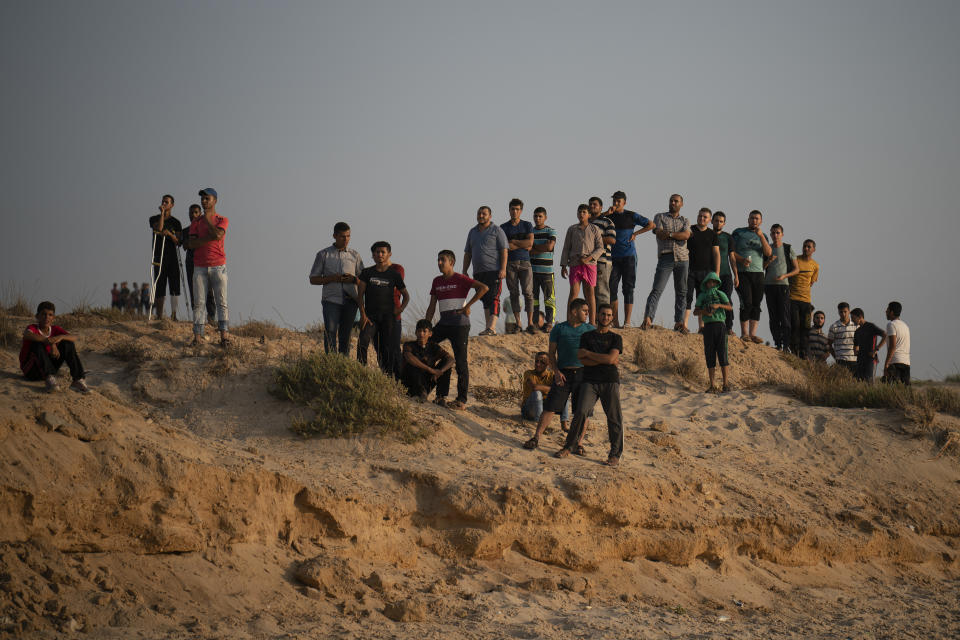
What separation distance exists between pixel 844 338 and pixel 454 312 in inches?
288

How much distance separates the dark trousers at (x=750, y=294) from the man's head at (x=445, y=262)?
5.78 metres

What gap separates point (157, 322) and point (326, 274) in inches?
118

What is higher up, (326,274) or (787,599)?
(326,274)

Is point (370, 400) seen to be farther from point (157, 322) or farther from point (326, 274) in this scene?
point (157, 322)

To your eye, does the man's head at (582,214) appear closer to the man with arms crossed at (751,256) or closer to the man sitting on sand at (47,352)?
the man with arms crossed at (751,256)

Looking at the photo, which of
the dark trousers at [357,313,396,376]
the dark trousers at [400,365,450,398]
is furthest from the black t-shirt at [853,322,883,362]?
the dark trousers at [357,313,396,376]

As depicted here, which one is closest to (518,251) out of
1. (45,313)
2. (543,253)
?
(543,253)

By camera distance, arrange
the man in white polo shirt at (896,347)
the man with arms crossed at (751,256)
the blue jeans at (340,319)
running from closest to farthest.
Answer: the blue jeans at (340,319), the man in white polo shirt at (896,347), the man with arms crossed at (751,256)

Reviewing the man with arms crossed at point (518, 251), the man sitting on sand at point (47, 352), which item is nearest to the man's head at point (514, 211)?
the man with arms crossed at point (518, 251)

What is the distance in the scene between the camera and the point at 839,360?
1378cm

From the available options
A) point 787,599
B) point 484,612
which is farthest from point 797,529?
point 484,612

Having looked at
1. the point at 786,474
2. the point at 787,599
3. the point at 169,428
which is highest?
the point at 169,428

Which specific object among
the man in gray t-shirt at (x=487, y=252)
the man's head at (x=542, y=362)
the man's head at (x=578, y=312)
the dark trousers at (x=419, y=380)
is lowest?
the dark trousers at (x=419, y=380)

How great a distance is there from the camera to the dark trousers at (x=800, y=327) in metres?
14.5
